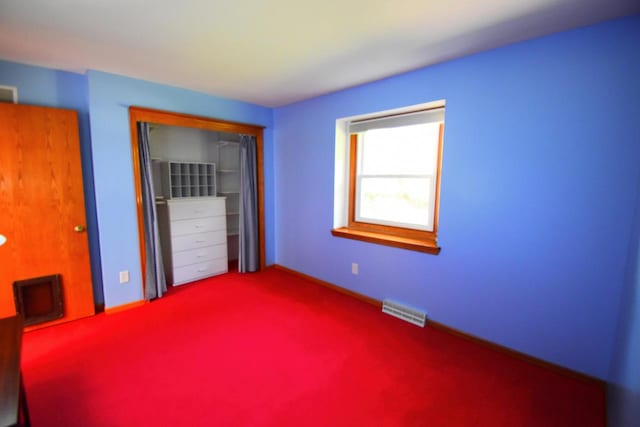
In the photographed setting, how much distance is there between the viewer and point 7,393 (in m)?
0.98

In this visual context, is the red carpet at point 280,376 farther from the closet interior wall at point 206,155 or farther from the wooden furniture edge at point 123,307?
the closet interior wall at point 206,155

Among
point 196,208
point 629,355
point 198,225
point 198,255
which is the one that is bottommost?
point 198,255

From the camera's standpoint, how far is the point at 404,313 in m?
2.75

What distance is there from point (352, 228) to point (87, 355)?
2.71m

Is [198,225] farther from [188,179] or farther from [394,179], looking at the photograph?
[394,179]

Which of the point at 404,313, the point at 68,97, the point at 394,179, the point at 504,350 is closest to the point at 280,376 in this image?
the point at 404,313

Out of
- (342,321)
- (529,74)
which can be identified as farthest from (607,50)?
(342,321)

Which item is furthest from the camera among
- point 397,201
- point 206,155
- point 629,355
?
point 206,155

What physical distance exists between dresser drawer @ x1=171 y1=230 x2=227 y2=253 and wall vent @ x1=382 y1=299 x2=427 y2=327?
2395mm

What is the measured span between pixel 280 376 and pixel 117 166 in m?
2.53

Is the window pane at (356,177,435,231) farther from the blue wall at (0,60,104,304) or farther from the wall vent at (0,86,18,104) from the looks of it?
the wall vent at (0,86,18,104)

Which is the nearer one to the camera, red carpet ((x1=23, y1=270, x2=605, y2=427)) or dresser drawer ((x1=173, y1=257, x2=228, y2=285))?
red carpet ((x1=23, y1=270, x2=605, y2=427))

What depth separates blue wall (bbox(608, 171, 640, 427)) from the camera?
3.80 feet

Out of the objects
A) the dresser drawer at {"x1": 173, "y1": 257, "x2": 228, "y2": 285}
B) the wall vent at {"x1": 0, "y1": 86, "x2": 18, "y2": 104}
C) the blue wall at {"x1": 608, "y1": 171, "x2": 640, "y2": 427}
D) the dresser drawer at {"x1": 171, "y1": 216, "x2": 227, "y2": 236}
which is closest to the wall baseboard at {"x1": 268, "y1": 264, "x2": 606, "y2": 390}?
the blue wall at {"x1": 608, "y1": 171, "x2": 640, "y2": 427}
